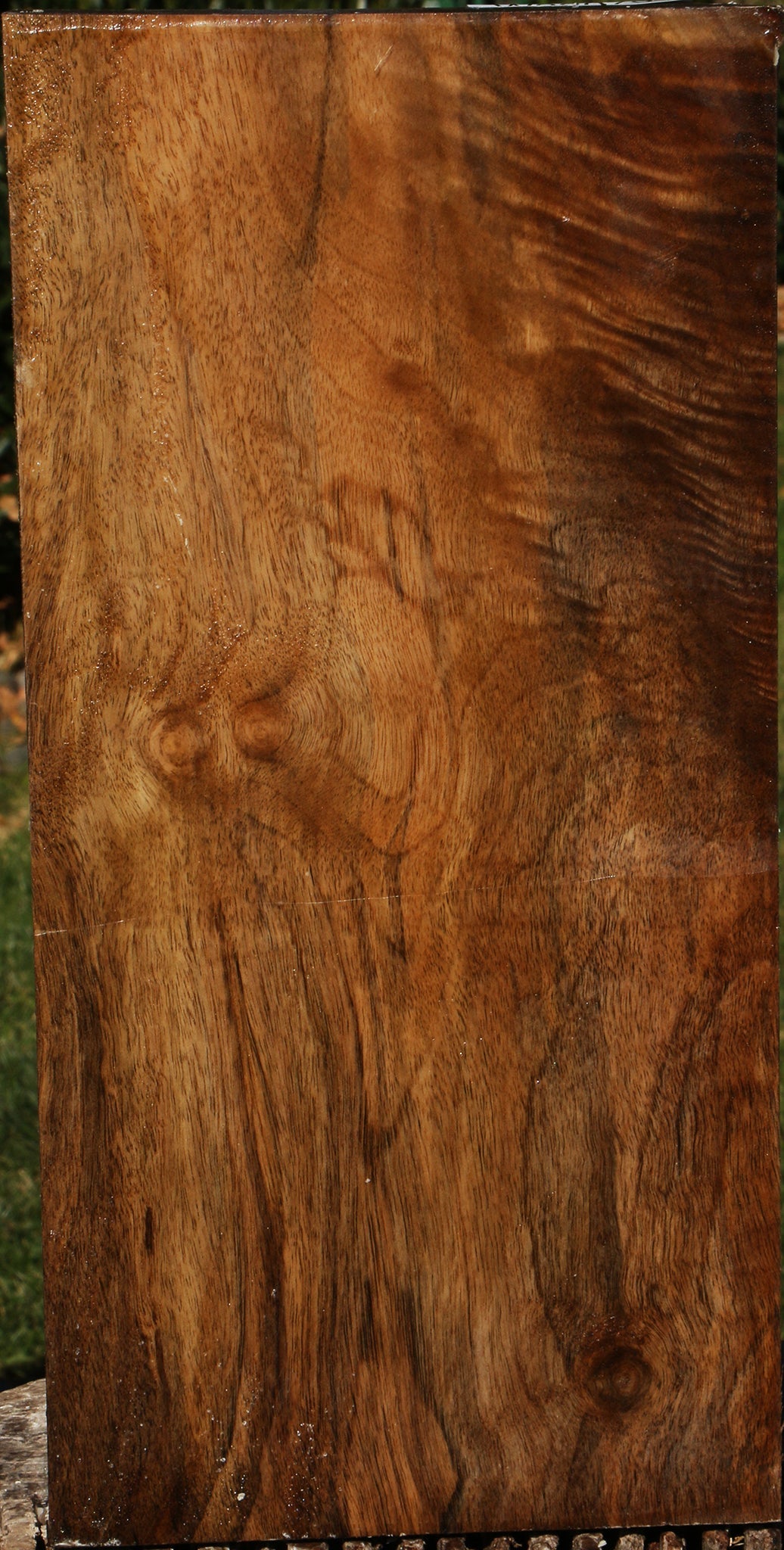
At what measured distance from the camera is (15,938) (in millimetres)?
3578

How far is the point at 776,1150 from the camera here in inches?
40.8

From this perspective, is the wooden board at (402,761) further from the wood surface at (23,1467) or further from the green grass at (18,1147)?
the green grass at (18,1147)

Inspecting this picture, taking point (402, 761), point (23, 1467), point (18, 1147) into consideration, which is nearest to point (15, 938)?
point (18, 1147)

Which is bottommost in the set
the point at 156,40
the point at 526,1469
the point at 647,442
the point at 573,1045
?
the point at 526,1469

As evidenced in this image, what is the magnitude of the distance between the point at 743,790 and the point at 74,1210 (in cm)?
60

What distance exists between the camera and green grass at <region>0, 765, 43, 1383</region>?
2.51 m

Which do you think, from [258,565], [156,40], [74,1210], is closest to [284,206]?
[156,40]

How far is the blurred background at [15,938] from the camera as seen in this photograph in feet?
8.19

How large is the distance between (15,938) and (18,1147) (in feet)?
2.72

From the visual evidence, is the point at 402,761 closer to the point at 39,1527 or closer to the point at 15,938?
the point at 39,1527

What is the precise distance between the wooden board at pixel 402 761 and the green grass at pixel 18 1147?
1384mm

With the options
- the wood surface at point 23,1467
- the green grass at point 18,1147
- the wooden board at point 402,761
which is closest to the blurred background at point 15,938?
the green grass at point 18,1147

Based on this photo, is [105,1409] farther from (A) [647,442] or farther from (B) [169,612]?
(A) [647,442]

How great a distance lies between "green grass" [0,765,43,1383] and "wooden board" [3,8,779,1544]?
138cm
